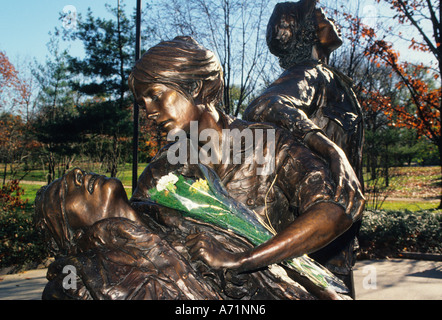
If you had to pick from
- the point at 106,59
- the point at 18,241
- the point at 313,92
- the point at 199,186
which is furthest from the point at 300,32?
the point at 106,59

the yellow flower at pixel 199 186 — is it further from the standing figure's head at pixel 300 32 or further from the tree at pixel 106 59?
the tree at pixel 106 59

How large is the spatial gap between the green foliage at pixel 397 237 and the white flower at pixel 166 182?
8036mm

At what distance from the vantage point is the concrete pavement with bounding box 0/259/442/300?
6.04 meters

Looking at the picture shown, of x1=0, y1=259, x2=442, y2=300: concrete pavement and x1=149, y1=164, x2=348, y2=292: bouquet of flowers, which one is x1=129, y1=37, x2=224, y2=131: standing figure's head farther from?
x1=0, y1=259, x2=442, y2=300: concrete pavement

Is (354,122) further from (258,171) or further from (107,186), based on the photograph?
(107,186)

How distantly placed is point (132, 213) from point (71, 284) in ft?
1.31

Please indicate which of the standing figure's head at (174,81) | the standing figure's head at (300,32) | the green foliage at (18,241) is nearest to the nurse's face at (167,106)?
the standing figure's head at (174,81)

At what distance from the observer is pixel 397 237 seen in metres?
9.32

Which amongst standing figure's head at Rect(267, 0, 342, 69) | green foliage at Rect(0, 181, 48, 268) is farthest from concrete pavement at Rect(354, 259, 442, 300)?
green foliage at Rect(0, 181, 48, 268)

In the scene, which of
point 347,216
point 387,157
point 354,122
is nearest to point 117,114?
point 387,157

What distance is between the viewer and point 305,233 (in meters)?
1.65

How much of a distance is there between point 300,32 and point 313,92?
590mm

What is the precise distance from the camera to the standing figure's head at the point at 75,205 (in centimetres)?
177

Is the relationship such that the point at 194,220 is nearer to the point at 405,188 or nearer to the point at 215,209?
the point at 215,209
